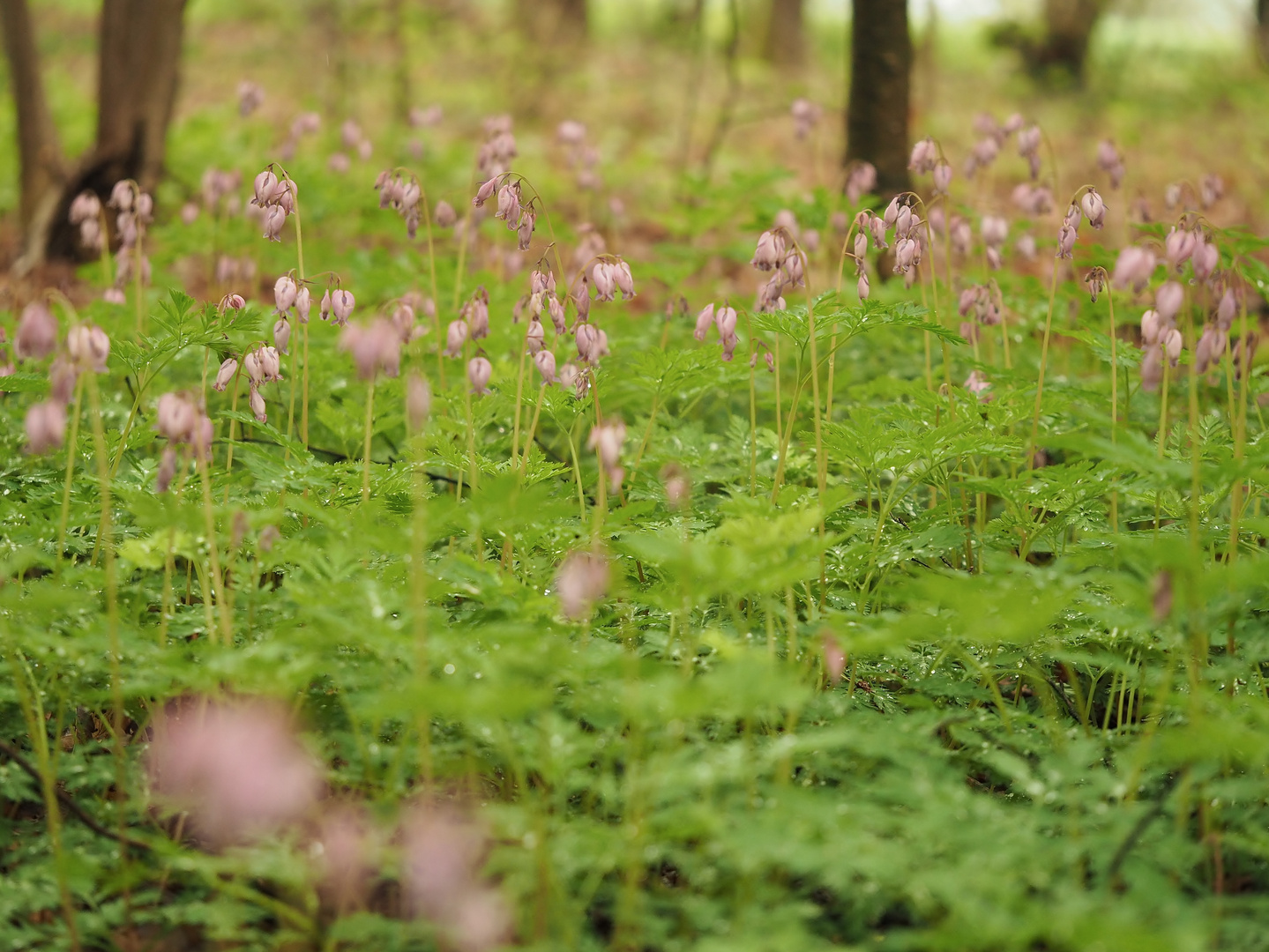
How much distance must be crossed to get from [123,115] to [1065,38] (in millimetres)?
16386

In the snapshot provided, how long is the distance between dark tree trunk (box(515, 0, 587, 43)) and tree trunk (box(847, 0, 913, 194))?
11.0 metres

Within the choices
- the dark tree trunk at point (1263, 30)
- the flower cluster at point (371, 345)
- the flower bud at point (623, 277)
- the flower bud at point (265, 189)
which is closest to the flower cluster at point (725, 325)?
the flower bud at point (623, 277)

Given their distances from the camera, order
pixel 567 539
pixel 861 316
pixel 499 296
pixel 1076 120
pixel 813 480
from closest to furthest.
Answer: pixel 567 539 → pixel 861 316 → pixel 813 480 → pixel 499 296 → pixel 1076 120

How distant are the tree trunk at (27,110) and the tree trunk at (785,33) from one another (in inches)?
503

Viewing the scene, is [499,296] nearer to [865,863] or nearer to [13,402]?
[13,402]

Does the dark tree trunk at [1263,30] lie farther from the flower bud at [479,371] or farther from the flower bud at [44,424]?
the flower bud at [44,424]

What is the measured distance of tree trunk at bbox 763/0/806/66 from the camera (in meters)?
18.2

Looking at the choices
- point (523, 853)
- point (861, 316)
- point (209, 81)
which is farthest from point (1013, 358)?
point (209, 81)

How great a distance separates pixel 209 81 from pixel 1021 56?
47.0 ft

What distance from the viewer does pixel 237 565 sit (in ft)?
8.67

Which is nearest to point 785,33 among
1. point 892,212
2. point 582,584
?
point 892,212

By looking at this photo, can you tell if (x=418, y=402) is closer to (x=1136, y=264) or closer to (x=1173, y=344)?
(x=1136, y=264)

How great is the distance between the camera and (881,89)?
20.3 feet

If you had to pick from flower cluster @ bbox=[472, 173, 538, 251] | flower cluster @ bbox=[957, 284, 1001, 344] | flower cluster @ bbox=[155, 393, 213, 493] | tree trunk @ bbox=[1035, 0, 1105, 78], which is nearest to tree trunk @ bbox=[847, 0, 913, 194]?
flower cluster @ bbox=[957, 284, 1001, 344]
